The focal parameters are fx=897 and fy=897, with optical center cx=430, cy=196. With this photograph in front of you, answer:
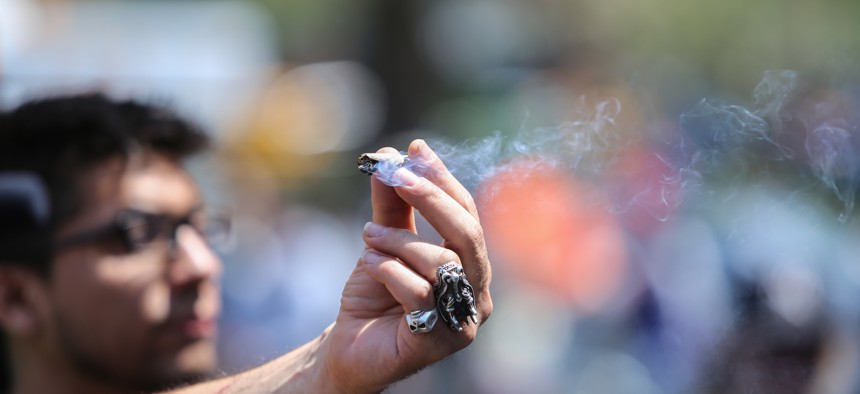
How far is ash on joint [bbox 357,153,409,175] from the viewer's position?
175 centimetres

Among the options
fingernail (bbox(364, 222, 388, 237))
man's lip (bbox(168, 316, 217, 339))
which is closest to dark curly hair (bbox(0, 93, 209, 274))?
man's lip (bbox(168, 316, 217, 339))

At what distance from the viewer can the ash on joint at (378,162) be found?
1746 mm

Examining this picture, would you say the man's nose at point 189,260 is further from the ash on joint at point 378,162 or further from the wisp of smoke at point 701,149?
the ash on joint at point 378,162

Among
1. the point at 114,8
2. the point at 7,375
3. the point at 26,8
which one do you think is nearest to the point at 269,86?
the point at 114,8

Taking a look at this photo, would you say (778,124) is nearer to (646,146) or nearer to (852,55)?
(646,146)

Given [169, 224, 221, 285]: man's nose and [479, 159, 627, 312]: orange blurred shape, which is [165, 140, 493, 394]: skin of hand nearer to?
[169, 224, 221, 285]: man's nose

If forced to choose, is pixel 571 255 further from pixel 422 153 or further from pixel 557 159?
pixel 422 153

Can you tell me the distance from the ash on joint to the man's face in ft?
4.25

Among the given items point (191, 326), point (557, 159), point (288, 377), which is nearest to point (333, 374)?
point (288, 377)

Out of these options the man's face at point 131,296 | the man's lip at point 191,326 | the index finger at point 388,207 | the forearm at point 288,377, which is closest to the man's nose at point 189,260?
the man's face at point 131,296

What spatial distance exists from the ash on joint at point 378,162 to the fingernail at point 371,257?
0.54 ft

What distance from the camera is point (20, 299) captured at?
283cm

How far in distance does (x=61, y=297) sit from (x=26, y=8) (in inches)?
305

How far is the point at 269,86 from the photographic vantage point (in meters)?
12.7
